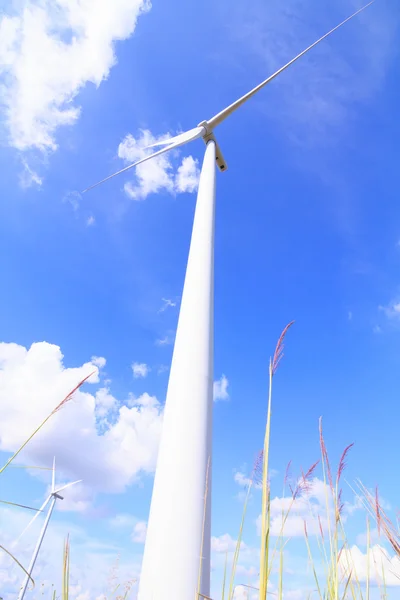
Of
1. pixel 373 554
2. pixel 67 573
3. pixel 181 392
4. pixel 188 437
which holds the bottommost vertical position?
pixel 67 573

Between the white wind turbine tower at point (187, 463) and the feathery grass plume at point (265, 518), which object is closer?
the feathery grass plume at point (265, 518)

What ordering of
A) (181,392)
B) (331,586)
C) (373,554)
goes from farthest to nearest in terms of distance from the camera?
1. (181,392)
2. (373,554)
3. (331,586)

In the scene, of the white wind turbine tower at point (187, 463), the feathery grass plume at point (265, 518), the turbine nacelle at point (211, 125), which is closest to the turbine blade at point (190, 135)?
the turbine nacelle at point (211, 125)

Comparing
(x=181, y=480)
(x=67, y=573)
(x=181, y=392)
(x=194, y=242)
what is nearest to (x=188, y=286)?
(x=194, y=242)

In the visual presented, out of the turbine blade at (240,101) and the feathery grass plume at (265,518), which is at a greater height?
the turbine blade at (240,101)

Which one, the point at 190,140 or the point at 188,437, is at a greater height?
the point at 190,140

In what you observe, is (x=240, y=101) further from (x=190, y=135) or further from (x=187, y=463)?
(x=187, y=463)

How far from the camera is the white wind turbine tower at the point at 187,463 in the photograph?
3.06 meters

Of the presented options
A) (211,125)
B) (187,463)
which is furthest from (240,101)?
(187,463)

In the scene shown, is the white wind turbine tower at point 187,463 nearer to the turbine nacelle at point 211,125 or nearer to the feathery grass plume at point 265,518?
the feathery grass plume at point 265,518

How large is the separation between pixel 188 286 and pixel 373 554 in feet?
12.0

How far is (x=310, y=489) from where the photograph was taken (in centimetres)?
279


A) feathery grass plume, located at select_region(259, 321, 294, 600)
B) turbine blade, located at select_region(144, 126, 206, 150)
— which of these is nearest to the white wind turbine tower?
feathery grass plume, located at select_region(259, 321, 294, 600)

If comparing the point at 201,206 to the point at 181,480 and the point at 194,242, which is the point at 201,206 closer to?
the point at 194,242
